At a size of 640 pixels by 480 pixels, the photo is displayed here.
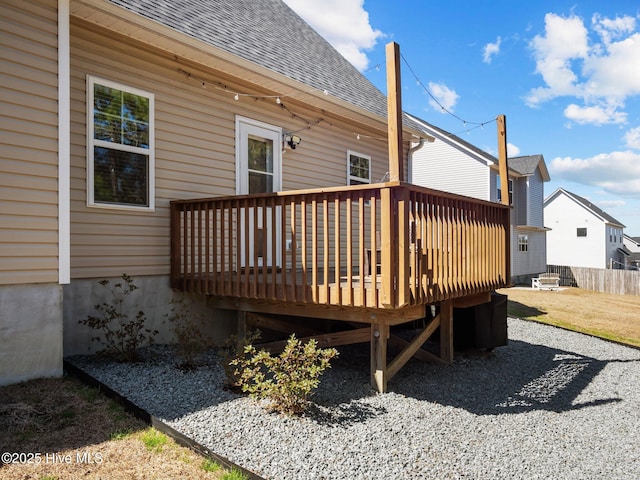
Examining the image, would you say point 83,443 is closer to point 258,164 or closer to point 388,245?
point 388,245

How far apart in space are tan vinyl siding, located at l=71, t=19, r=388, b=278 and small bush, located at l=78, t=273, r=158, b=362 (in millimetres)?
226

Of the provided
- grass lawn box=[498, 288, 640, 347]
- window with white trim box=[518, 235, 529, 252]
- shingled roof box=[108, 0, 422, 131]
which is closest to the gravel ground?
shingled roof box=[108, 0, 422, 131]

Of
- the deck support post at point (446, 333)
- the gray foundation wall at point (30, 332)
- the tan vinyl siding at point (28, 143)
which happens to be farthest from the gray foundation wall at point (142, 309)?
the deck support post at point (446, 333)

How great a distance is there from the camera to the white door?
667cm

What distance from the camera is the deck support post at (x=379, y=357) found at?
441cm

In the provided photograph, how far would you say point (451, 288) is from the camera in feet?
15.1

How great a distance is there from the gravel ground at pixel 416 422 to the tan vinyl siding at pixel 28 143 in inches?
49.2

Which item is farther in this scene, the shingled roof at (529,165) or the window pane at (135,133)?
the shingled roof at (529,165)

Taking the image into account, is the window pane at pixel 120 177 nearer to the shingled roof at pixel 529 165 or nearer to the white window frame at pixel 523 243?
the shingled roof at pixel 529 165

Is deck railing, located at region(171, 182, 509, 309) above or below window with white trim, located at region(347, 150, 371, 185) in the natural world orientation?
below

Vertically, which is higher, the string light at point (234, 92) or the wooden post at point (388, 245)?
the string light at point (234, 92)

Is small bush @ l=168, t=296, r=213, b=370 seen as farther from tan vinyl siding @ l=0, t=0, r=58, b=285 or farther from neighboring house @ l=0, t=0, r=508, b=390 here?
tan vinyl siding @ l=0, t=0, r=58, b=285

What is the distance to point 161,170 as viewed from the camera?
18.3 feet

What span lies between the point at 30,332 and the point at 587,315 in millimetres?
12669
